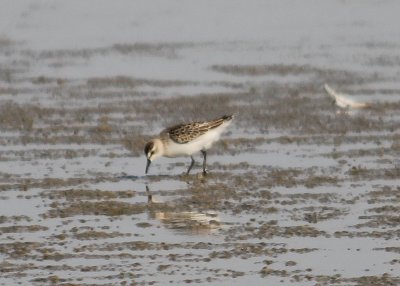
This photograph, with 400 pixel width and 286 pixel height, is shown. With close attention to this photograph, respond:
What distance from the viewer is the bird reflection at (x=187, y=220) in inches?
624

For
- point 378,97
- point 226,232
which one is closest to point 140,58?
point 378,97

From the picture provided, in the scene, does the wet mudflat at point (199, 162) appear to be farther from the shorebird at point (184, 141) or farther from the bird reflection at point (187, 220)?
the shorebird at point (184, 141)

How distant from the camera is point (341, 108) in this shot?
2452 centimetres

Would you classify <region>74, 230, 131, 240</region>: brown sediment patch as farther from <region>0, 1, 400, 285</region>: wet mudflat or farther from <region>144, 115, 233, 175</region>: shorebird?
<region>144, 115, 233, 175</region>: shorebird

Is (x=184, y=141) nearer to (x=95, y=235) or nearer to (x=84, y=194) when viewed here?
(x=84, y=194)

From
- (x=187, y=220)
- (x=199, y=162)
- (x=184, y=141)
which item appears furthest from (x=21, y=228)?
(x=199, y=162)

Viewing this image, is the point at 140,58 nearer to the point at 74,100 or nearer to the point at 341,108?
the point at 74,100

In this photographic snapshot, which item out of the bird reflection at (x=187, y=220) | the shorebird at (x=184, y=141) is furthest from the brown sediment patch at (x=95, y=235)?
the shorebird at (x=184, y=141)

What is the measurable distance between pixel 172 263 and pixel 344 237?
2.17 meters

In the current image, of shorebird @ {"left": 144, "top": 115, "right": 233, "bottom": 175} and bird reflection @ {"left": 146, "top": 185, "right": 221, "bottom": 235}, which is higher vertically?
shorebird @ {"left": 144, "top": 115, "right": 233, "bottom": 175}

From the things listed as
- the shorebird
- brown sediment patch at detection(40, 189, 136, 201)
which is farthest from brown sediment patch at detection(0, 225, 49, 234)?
the shorebird

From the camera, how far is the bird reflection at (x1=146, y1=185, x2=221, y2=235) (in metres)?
15.9

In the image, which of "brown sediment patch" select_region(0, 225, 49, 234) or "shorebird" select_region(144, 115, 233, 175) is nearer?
"brown sediment patch" select_region(0, 225, 49, 234)

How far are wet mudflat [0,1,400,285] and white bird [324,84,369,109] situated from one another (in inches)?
9.5
